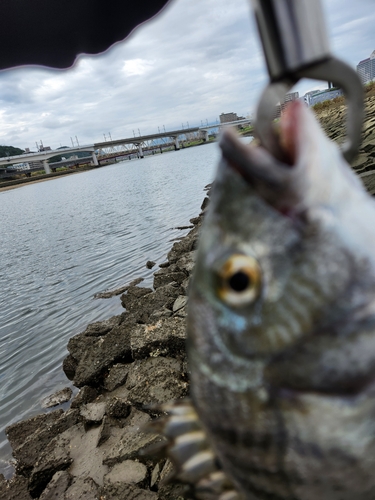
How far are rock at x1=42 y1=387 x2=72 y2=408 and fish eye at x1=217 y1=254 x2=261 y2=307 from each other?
630cm

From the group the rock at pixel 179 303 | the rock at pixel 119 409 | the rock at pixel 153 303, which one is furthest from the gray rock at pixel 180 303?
the rock at pixel 119 409

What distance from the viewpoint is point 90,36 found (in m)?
3.30

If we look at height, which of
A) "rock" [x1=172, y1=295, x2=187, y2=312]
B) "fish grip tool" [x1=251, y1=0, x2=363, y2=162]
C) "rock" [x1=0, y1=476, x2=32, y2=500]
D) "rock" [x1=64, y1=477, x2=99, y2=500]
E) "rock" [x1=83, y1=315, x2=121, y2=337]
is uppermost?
"fish grip tool" [x1=251, y1=0, x2=363, y2=162]

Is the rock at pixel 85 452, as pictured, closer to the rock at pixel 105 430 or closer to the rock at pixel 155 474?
the rock at pixel 105 430

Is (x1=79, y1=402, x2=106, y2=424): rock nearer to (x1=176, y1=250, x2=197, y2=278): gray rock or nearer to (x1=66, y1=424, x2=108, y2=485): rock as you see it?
(x1=66, y1=424, x2=108, y2=485): rock

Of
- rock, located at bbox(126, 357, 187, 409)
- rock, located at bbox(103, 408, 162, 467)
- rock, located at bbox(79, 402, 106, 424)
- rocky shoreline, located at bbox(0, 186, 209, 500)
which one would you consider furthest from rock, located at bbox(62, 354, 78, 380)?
rock, located at bbox(103, 408, 162, 467)

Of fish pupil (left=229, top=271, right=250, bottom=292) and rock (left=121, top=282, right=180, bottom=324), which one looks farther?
rock (left=121, top=282, right=180, bottom=324)

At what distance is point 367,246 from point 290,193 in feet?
0.76

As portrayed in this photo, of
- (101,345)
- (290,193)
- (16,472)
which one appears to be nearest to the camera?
(290,193)

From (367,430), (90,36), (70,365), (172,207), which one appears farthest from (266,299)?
(172,207)

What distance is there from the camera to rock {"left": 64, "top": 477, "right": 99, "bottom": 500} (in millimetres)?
3611

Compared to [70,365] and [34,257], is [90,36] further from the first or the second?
[34,257]

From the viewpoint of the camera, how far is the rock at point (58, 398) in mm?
6188

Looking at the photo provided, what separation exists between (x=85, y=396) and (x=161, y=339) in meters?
1.63
